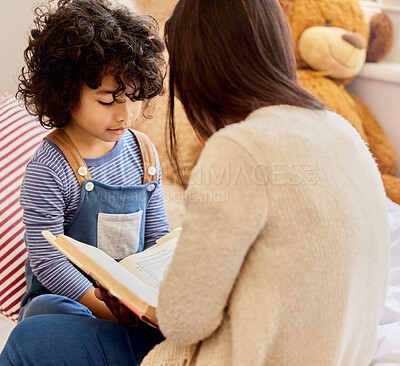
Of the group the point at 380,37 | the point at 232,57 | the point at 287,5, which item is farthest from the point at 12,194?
the point at 380,37

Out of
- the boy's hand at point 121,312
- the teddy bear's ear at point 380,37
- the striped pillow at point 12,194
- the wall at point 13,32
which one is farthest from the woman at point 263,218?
the teddy bear's ear at point 380,37

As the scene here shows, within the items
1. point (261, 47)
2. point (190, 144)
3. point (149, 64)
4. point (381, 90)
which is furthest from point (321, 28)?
point (261, 47)

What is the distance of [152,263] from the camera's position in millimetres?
795

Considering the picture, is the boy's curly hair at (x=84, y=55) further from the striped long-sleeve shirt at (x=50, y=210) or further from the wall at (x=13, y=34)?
the wall at (x=13, y=34)

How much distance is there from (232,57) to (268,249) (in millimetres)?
236

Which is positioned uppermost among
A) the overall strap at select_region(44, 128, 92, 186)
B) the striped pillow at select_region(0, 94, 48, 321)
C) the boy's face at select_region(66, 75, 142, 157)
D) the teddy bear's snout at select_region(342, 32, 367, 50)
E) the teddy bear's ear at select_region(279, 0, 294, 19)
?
the teddy bear's ear at select_region(279, 0, 294, 19)

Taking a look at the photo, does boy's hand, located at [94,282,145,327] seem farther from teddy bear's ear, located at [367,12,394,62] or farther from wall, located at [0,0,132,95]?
teddy bear's ear, located at [367,12,394,62]

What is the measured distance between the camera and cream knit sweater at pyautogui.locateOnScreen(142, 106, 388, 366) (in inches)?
20.4

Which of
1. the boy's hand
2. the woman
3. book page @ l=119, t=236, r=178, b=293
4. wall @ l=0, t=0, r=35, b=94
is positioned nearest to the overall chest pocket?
book page @ l=119, t=236, r=178, b=293

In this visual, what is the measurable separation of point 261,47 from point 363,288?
1.04 feet

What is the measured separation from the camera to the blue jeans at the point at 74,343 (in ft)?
2.19

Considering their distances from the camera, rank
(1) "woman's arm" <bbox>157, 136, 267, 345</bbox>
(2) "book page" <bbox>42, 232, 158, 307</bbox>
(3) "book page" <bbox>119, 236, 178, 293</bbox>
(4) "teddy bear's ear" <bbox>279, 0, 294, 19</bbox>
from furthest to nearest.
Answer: (4) "teddy bear's ear" <bbox>279, 0, 294, 19</bbox>, (3) "book page" <bbox>119, 236, 178, 293</bbox>, (2) "book page" <bbox>42, 232, 158, 307</bbox>, (1) "woman's arm" <bbox>157, 136, 267, 345</bbox>

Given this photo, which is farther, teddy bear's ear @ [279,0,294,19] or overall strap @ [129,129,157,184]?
teddy bear's ear @ [279,0,294,19]

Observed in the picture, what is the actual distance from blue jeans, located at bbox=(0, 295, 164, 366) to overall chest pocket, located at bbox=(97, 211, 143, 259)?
0.77ft
